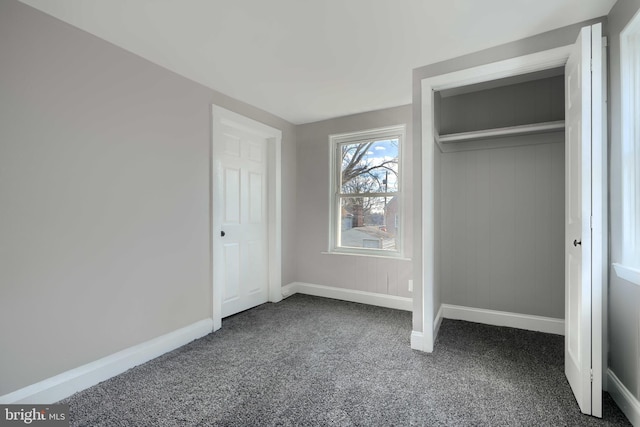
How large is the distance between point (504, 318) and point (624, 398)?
1.29 metres

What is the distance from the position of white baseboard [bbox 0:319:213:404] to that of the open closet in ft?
8.00

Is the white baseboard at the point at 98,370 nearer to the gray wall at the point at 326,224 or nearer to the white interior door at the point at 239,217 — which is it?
the white interior door at the point at 239,217

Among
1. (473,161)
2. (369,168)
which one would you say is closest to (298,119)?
(369,168)

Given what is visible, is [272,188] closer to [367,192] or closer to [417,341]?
[367,192]

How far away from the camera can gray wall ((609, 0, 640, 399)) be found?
5.22 ft

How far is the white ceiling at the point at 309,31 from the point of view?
177 centimetres

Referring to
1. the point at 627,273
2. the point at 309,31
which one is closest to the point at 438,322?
the point at 627,273

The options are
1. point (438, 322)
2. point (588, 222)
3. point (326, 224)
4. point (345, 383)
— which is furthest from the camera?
point (326, 224)

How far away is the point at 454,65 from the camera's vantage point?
7.82ft

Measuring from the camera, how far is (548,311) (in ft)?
9.09

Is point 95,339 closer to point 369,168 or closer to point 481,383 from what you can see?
point 481,383

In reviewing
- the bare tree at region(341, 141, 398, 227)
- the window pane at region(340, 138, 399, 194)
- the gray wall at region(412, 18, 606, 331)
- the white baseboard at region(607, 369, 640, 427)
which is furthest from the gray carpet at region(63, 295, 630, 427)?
the window pane at region(340, 138, 399, 194)

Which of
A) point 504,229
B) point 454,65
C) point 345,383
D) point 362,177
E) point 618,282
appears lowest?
point 345,383

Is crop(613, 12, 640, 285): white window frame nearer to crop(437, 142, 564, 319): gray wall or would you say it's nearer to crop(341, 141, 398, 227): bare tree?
crop(437, 142, 564, 319): gray wall
